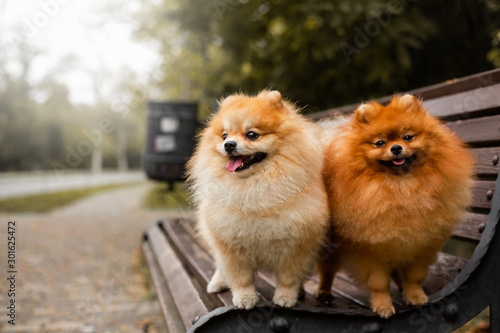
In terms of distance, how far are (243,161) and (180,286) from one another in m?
1.25

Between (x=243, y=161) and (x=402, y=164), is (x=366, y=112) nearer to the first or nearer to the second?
(x=402, y=164)

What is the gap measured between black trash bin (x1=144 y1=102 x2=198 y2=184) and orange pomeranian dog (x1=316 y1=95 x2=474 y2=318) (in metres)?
5.64

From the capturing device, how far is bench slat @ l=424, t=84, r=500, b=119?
220 centimetres

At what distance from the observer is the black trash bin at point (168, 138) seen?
24.1 feet

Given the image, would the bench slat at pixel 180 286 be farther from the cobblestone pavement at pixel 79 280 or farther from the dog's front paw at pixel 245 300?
the cobblestone pavement at pixel 79 280

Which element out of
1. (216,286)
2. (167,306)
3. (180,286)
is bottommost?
(167,306)

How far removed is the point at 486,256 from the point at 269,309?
98 cm

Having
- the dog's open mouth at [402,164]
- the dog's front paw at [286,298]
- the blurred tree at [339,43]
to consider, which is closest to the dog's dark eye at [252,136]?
the dog's open mouth at [402,164]

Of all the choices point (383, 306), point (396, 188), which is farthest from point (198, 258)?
point (396, 188)

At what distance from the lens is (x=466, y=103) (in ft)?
7.84

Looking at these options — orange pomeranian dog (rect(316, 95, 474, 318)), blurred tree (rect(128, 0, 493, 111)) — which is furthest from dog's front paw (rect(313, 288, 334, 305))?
blurred tree (rect(128, 0, 493, 111))

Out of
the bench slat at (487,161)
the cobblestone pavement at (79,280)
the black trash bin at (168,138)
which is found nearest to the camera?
the bench slat at (487,161)

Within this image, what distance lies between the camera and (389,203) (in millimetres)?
1804

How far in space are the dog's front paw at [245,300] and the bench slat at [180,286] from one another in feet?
0.88
